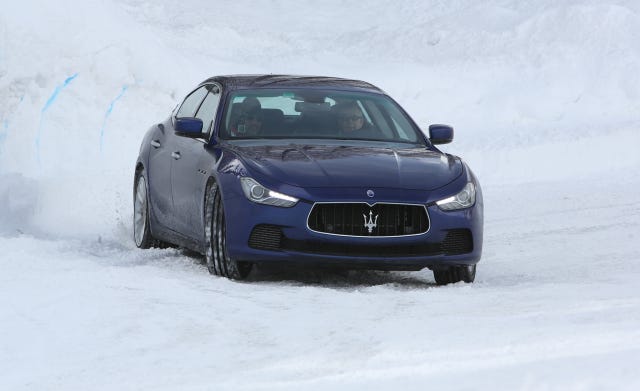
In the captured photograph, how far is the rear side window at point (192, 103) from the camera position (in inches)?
425

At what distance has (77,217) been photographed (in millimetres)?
13664

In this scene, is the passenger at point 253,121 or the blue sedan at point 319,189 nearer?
the blue sedan at point 319,189

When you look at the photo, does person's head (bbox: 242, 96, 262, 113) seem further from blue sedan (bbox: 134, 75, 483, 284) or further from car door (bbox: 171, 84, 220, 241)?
car door (bbox: 171, 84, 220, 241)

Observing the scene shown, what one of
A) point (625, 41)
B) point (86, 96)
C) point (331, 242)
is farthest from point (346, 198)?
point (625, 41)

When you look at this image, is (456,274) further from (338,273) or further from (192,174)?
(192,174)

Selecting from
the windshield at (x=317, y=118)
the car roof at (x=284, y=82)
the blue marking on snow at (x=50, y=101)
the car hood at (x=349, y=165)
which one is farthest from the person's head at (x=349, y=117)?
the blue marking on snow at (x=50, y=101)

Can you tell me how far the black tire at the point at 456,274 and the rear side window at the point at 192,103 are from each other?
2506 mm

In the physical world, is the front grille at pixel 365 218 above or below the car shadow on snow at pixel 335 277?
above

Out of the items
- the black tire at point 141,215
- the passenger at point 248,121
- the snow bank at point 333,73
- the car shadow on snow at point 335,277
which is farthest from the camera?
the snow bank at point 333,73

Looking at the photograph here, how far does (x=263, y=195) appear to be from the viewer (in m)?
8.43

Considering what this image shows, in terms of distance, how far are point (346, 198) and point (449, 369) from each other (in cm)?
284

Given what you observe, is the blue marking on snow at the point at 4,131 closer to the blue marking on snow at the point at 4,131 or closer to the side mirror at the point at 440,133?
the blue marking on snow at the point at 4,131

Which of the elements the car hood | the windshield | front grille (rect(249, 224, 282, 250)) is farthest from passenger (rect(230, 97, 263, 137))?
A: front grille (rect(249, 224, 282, 250))

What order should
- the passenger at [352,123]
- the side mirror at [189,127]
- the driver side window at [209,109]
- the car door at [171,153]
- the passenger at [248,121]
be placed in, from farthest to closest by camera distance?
the car door at [171,153] → the driver side window at [209,109] → the passenger at [352,123] → the passenger at [248,121] → the side mirror at [189,127]
